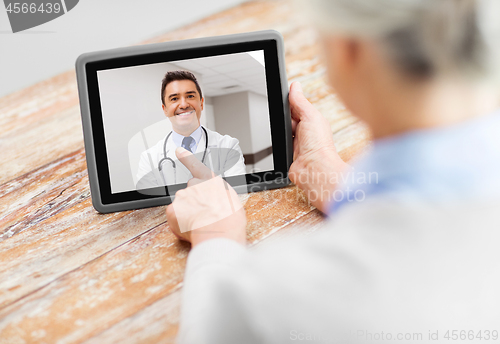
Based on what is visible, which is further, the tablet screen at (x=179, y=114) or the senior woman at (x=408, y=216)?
the tablet screen at (x=179, y=114)

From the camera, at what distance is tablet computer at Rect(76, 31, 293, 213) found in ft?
1.88

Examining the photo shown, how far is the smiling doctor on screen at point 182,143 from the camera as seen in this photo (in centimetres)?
58

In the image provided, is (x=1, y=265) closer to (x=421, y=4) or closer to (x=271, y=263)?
(x=271, y=263)

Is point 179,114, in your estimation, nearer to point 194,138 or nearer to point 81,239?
point 194,138

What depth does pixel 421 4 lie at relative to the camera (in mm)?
232

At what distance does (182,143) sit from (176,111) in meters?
0.05

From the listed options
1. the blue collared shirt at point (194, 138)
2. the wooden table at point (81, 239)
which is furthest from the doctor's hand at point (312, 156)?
the blue collared shirt at point (194, 138)

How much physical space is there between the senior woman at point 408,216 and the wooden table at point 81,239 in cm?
7

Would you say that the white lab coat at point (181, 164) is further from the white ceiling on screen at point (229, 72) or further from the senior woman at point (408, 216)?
the senior woman at point (408, 216)

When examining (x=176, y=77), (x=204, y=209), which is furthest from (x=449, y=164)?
(x=176, y=77)

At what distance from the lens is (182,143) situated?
1.92ft

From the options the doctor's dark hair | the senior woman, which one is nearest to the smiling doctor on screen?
the doctor's dark hair

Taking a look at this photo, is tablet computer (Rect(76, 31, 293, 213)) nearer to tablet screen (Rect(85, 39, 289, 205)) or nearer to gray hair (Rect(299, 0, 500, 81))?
tablet screen (Rect(85, 39, 289, 205))

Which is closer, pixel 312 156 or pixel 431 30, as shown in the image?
pixel 431 30
